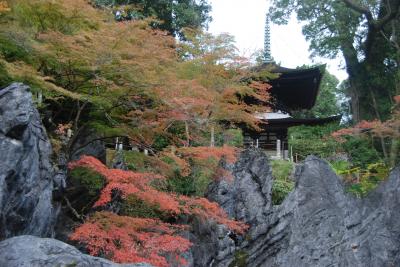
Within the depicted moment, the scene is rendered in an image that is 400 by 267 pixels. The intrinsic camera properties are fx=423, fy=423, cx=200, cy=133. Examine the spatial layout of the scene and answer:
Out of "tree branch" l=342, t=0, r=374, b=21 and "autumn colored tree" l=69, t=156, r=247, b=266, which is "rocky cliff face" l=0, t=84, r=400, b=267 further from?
"tree branch" l=342, t=0, r=374, b=21

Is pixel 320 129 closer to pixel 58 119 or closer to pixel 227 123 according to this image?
pixel 227 123

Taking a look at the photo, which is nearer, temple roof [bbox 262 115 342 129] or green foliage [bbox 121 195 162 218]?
green foliage [bbox 121 195 162 218]

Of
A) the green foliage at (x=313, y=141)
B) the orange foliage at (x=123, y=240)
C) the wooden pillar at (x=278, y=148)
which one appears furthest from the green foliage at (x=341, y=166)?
the orange foliage at (x=123, y=240)

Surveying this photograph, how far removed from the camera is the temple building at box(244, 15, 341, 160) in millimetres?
18703

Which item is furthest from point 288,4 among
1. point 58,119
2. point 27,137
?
point 27,137

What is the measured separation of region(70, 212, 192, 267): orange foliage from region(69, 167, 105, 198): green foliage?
39.2 inches

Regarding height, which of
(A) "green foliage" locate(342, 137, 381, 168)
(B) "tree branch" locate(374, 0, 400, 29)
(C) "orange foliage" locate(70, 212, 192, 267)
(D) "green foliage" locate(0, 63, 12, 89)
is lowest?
(C) "orange foliage" locate(70, 212, 192, 267)

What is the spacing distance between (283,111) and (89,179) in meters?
13.0

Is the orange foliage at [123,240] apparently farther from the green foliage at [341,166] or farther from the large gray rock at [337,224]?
the green foliage at [341,166]

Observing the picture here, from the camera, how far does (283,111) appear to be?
786 inches

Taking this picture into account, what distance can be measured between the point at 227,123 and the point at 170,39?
7.07 m

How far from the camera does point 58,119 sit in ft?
34.2

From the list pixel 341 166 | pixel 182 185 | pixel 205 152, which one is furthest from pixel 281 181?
pixel 205 152

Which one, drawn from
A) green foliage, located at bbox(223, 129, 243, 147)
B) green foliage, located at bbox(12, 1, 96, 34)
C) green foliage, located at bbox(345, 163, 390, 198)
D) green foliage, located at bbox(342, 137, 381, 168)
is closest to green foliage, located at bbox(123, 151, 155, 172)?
green foliage, located at bbox(12, 1, 96, 34)
